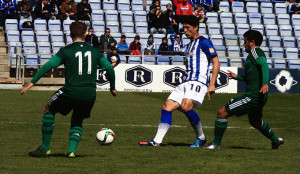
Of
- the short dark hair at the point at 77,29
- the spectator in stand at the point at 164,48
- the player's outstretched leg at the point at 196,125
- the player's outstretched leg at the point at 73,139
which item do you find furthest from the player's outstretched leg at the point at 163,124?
the spectator in stand at the point at 164,48

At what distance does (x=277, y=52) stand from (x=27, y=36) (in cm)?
1127

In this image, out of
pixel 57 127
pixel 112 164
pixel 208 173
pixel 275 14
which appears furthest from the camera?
pixel 275 14

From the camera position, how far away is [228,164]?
7305mm

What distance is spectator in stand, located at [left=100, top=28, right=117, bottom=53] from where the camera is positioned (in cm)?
2520

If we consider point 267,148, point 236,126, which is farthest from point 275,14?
point 267,148

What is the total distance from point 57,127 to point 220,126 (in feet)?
13.9

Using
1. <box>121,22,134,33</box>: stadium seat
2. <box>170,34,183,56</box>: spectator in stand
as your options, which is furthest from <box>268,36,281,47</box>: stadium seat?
<box>121,22,134,33</box>: stadium seat

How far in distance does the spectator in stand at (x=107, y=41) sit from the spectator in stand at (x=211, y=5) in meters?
7.23

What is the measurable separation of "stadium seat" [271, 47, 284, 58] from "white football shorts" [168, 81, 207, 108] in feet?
69.1

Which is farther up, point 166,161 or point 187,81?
point 187,81

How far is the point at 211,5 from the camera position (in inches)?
1219

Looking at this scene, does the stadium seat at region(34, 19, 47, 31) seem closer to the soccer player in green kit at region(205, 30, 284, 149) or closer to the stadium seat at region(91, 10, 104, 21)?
the stadium seat at region(91, 10, 104, 21)

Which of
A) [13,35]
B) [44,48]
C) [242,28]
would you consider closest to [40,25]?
[13,35]

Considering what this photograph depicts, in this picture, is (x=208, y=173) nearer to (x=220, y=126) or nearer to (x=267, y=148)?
(x=220, y=126)
